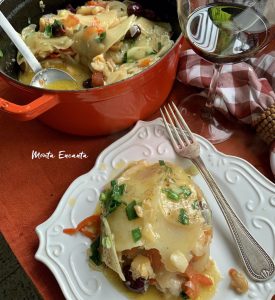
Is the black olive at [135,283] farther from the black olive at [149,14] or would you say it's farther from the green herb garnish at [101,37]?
the black olive at [149,14]

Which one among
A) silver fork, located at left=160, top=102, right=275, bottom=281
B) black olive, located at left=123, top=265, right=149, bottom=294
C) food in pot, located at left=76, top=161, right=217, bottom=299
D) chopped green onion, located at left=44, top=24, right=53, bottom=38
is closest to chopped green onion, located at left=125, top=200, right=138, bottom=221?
food in pot, located at left=76, top=161, right=217, bottom=299

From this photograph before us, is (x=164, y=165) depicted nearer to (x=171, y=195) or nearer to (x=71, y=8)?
(x=171, y=195)

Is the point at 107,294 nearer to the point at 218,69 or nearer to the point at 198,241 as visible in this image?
the point at 198,241

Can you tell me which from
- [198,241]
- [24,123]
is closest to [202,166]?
[198,241]

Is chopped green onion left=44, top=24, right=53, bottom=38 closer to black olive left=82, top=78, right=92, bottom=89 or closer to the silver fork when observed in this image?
black olive left=82, top=78, right=92, bottom=89

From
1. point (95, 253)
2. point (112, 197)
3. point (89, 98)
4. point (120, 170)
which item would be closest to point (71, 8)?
point (89, 98)

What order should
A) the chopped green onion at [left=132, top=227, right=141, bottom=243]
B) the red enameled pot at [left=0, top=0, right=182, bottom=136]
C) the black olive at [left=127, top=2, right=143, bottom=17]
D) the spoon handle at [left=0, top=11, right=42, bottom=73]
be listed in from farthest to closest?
the black olive at [left=127, top=2, right=143, bottom=17] < the spoon handle at [left=0, top=11, right=42, bottom=73] < the red enameled pot at [left=0, top=0, right=182, bottom=136] < the chopped green onion at [left=132, top=227, right=141, bottom=243]

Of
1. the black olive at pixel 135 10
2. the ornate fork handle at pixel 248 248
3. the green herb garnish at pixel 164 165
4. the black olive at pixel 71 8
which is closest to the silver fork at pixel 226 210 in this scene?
the ornate fork handle at pixel 248 248
